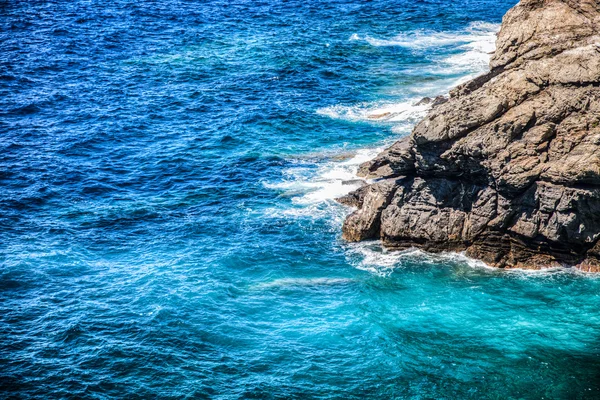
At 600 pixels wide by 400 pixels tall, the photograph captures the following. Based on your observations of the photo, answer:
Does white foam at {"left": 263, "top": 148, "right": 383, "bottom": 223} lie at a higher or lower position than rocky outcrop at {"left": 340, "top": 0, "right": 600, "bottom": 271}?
lower

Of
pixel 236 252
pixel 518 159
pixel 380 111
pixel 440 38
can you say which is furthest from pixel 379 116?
pixel 440 38

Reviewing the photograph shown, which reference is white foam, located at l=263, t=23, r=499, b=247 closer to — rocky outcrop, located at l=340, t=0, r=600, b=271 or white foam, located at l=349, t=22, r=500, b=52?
white foam, located at l=349, t=22, r=500, b=52

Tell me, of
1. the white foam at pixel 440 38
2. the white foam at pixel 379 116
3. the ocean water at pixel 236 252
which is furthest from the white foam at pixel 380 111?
the white foam at pixel 440 38

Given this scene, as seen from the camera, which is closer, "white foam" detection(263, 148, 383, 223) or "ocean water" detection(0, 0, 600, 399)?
"ocean water" detection(0, 0, 600, 399)

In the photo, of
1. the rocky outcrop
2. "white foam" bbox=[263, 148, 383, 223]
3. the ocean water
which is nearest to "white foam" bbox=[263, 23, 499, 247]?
"white foam" bbox=[263, 148, 383, 223]

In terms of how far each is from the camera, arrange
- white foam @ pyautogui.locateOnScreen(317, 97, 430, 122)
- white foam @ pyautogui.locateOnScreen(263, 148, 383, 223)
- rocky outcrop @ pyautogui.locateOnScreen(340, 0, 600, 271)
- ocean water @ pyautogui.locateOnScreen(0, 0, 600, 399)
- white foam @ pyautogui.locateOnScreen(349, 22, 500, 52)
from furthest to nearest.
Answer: white foam @ pyautogui.locateOnScreen(349, 22, 500, 52) < white foam @ pyautogui.locateOnScreen(317, 97, 430, 122) < white foam @ pyautogui.locateOnScreen(263, 148, 383, 223) < rocky outcrop @ pyautogui.locateOnScreen(340, 0, 600, 271) < ocean water @ pyautogui.locateOnScreen(0, 0, 600, 399)

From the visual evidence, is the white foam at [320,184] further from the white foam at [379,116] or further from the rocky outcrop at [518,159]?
Answer: the rocky outcrop at [518,159]

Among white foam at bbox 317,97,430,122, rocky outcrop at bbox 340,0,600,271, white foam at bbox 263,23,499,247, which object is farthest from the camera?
white foam at bbox 317,97,430,122
